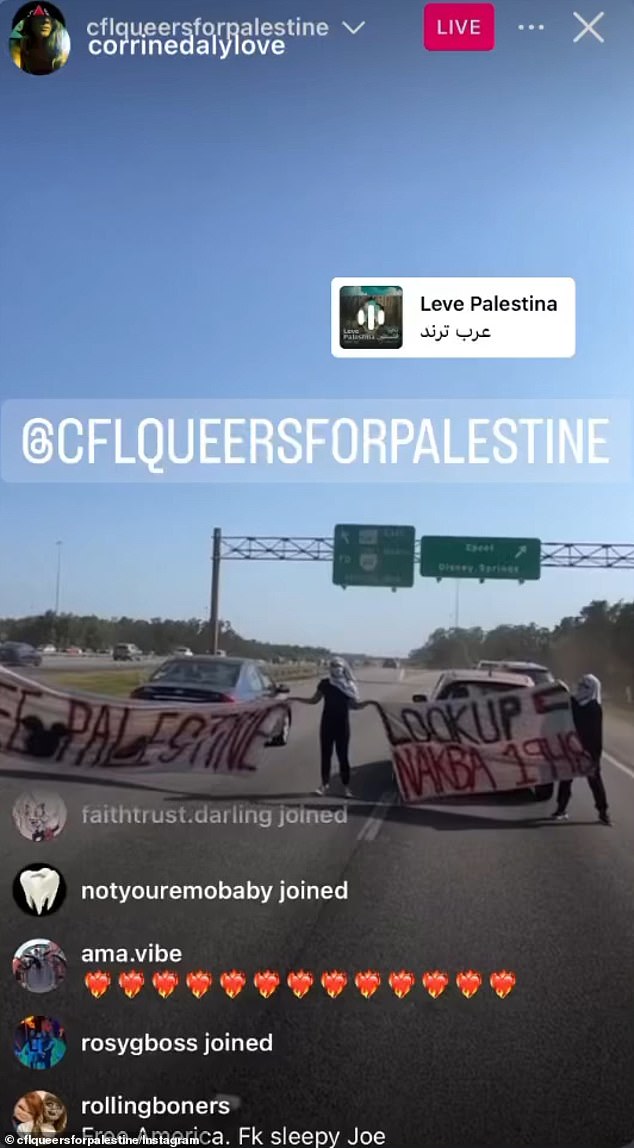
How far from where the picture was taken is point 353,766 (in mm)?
4262

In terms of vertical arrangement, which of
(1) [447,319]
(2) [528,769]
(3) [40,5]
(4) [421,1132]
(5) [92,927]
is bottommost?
(4) [421,1132]

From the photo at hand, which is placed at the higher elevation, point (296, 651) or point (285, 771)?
point (296, 651)

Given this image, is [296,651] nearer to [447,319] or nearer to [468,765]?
[468,765]

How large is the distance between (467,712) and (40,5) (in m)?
2.79

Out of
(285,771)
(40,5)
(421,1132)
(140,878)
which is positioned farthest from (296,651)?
(40,5)

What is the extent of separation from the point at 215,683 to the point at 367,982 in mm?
1346

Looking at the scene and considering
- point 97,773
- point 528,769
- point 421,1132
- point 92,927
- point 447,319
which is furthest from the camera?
point 528,769

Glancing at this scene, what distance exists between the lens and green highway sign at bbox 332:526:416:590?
3789 millimetres

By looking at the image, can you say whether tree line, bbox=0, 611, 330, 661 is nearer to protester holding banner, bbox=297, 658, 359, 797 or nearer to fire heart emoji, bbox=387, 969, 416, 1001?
protester holding banner, bbox=297, 658, 359, 797

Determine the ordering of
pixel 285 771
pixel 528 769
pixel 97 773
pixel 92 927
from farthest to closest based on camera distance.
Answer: pixel 528 769 → pixel 285 771 → pixel 97 773 → pixel 92 927

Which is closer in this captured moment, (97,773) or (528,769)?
(97,773)

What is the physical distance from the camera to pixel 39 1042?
3070 millimetres

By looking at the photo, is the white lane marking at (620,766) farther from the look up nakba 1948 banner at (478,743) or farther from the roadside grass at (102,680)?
the roadside grass at (102,680)

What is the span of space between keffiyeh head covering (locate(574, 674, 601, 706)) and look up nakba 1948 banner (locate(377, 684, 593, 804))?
8cm
